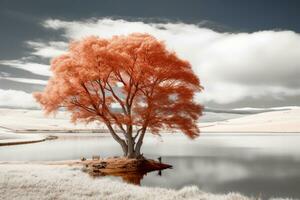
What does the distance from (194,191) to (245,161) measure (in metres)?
25.6

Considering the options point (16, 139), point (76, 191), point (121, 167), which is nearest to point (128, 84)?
point (121, 167)

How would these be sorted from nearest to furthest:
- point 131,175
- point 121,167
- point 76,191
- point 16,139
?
point 76,191 → point 131,175 → point 121,167 → point 16,139

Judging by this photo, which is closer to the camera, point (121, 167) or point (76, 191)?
point (76, 191)

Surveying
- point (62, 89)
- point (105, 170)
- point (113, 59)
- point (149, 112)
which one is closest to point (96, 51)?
point (113, 59)

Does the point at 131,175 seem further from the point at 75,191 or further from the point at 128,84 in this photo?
the point at 75,191

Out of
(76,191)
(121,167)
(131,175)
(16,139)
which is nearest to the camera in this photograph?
(76,191)

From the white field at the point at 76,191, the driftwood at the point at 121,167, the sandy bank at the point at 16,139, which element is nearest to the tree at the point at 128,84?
the driftwood at the point at 121,167

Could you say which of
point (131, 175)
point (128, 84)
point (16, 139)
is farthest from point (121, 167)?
point (16, 139)

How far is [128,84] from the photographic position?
41.6 m

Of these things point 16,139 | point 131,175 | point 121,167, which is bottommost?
point 131,175

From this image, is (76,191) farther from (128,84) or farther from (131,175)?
(128,84)

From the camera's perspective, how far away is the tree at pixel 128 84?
39.2 meters

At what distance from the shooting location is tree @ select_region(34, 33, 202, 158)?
39250 millimetres

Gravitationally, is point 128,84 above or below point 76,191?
above
